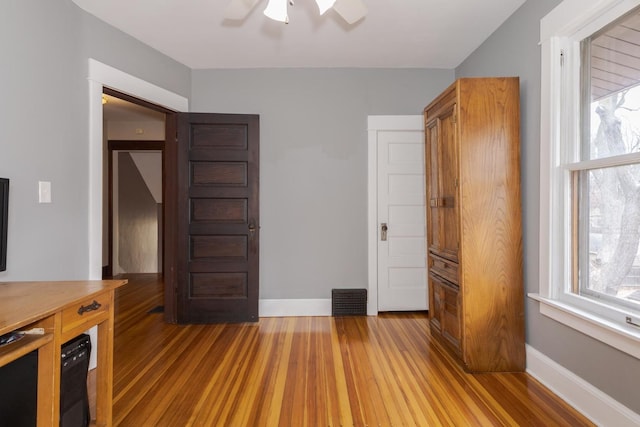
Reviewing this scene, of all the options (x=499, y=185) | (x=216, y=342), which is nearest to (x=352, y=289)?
(x=216, y=342)

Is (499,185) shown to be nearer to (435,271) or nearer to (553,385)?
(435,271)

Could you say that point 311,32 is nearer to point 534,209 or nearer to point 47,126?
point 47,126

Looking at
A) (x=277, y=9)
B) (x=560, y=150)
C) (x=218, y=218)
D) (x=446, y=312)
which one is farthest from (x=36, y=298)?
(x=560, y=150)

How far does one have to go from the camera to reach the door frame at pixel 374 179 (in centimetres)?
367

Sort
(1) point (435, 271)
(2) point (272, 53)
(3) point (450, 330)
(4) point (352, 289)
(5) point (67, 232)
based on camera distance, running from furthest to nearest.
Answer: (4) point (352, 289) < (2) point (272, 53) < (1) point (435, 271) < (3) point (450, 330) < (5) point (67, 232)

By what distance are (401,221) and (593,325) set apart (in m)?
2.05

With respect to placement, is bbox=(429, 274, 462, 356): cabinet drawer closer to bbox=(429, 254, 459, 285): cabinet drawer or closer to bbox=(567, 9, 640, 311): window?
bbox=(429, 254, 459, 285): cabinet drawer

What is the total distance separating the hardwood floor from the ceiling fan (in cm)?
222

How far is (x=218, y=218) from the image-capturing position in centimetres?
350

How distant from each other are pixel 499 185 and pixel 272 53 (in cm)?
238

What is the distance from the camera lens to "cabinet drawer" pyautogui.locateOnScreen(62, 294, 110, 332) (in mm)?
1453

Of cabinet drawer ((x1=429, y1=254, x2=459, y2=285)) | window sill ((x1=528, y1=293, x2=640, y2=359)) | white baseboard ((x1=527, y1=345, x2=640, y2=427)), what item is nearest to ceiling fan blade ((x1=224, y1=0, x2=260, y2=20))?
cabinet drawer ((x1=429, y1=254, x2=459, y2=285))

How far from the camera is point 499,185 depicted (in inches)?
95.6

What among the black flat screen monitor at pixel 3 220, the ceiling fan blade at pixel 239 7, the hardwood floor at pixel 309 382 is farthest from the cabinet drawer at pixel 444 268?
the black flat screen monitor at pixel 3 220
